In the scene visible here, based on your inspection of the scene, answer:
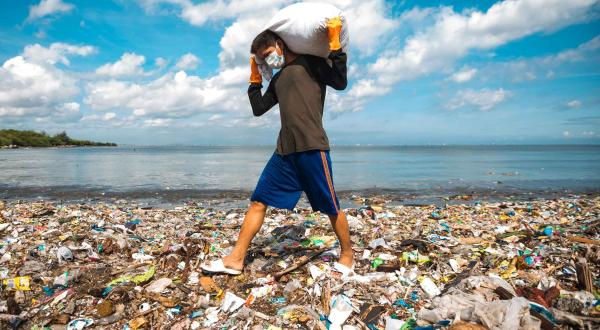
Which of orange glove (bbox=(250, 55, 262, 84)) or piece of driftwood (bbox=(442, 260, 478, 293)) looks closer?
piece of driftwood (bbox=(442, 260, 478, 293))

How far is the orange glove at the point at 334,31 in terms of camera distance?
289 centimetres

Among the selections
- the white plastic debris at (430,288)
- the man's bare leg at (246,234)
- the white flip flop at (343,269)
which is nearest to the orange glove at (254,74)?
the man's bare leg at (246,234)

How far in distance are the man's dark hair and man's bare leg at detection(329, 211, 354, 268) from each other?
1730 mm

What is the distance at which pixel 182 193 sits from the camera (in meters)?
12.9

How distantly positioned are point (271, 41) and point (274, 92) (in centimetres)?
48

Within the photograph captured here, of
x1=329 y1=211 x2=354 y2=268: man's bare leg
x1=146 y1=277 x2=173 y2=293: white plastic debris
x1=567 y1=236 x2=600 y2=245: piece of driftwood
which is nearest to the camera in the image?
x1=146 y1=277 x2=173 y2=293: white plastic debris

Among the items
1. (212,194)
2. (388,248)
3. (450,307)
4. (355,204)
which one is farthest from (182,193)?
(450,307)

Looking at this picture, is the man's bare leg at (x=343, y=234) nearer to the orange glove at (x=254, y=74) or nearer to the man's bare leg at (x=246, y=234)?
the man's bare leg at (x=246, y=234)

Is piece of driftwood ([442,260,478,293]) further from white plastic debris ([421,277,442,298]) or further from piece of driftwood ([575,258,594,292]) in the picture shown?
piece of driftwood ([575,258,594,292])

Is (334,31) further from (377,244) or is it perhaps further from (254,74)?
(377,244)

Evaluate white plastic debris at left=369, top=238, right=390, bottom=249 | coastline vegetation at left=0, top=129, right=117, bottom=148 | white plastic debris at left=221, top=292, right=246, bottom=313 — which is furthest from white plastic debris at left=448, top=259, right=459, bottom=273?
coastline vegetation at left=0, top=129, right=117, bottom=148

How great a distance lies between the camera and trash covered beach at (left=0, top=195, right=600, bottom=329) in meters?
2.69

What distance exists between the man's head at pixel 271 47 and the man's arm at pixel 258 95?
19 cm

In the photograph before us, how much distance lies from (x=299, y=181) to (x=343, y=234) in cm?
69
